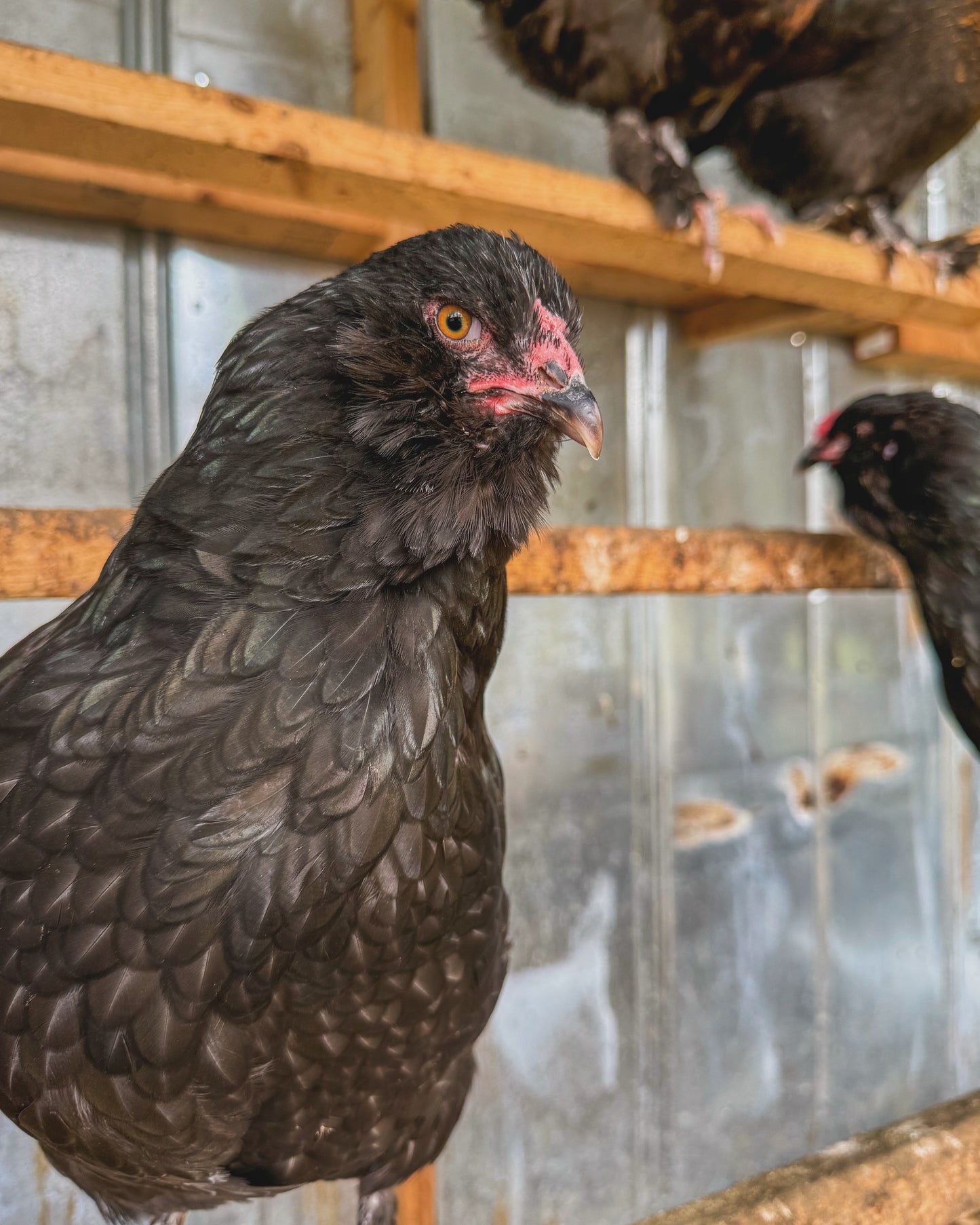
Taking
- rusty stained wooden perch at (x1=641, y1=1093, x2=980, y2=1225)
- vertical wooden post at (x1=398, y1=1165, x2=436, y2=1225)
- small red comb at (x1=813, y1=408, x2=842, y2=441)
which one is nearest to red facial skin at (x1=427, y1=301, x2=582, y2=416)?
rusty stained wooden perch at (x1=641, y1=1093, x2=980, y2=1225)

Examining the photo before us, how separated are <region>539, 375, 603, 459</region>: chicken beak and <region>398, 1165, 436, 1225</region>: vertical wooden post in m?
1.62

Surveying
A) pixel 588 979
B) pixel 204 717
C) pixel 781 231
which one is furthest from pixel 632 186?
pixel 588 979

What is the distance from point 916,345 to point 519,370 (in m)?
2.13

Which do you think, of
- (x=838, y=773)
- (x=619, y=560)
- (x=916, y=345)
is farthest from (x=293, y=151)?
(x=838, y=773)

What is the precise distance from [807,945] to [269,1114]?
2.20 metres

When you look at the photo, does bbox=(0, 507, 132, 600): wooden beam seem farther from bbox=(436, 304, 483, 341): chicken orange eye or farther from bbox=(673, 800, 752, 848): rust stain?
bbox=(673, 800, 752, 848): rust stain

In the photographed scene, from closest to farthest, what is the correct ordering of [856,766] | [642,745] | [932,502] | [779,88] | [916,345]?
[932,502]
[779,88]
[642,745]
[916,345]
[856,766]

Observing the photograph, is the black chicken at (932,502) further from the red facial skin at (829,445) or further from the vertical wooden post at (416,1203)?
the vertical wooden post at (416,1203)

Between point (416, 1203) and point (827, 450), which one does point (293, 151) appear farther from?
point (416, 1203)

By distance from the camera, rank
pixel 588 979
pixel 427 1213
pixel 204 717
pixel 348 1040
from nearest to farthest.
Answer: pixel 204 717
pixel 348 1040
pixel 427 1213
pixel 588 979

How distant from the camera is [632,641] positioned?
7.77ft

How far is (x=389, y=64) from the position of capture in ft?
5.88

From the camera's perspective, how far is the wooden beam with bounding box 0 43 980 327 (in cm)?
104

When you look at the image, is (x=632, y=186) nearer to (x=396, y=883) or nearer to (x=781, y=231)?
(x=781, y=231)
